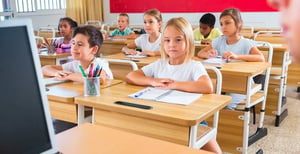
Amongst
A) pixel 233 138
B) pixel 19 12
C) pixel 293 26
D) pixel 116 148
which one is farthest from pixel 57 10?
pixel 293 26

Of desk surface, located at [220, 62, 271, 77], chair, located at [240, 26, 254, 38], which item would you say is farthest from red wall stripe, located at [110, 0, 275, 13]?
desk surface, located at [220, 62, 271, 77]

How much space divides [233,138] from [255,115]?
1080mm

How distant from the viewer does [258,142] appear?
295 cm

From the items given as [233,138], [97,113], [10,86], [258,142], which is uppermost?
[10,86]

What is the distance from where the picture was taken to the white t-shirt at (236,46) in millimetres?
2938

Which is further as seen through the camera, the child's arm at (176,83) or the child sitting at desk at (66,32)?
the child sitting at desk at (66,32)

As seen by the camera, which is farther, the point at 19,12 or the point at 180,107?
the point at 19,12

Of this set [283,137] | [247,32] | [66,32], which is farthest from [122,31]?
[283,137]

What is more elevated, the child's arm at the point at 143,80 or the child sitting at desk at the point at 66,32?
the child sitting at desk at the point at 66,32

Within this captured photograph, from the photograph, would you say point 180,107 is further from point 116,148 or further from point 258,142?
point 258,142

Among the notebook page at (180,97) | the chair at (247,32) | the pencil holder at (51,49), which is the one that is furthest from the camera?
the chair at (247,32)

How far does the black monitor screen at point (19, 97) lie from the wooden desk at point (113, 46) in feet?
11.5

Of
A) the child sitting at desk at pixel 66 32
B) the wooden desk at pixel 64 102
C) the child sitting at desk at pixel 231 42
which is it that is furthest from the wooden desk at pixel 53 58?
the wooden desk at pixel 64 102

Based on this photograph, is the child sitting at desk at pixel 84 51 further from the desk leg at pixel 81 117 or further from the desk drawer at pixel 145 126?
the desk drawer at pixel 145 126
